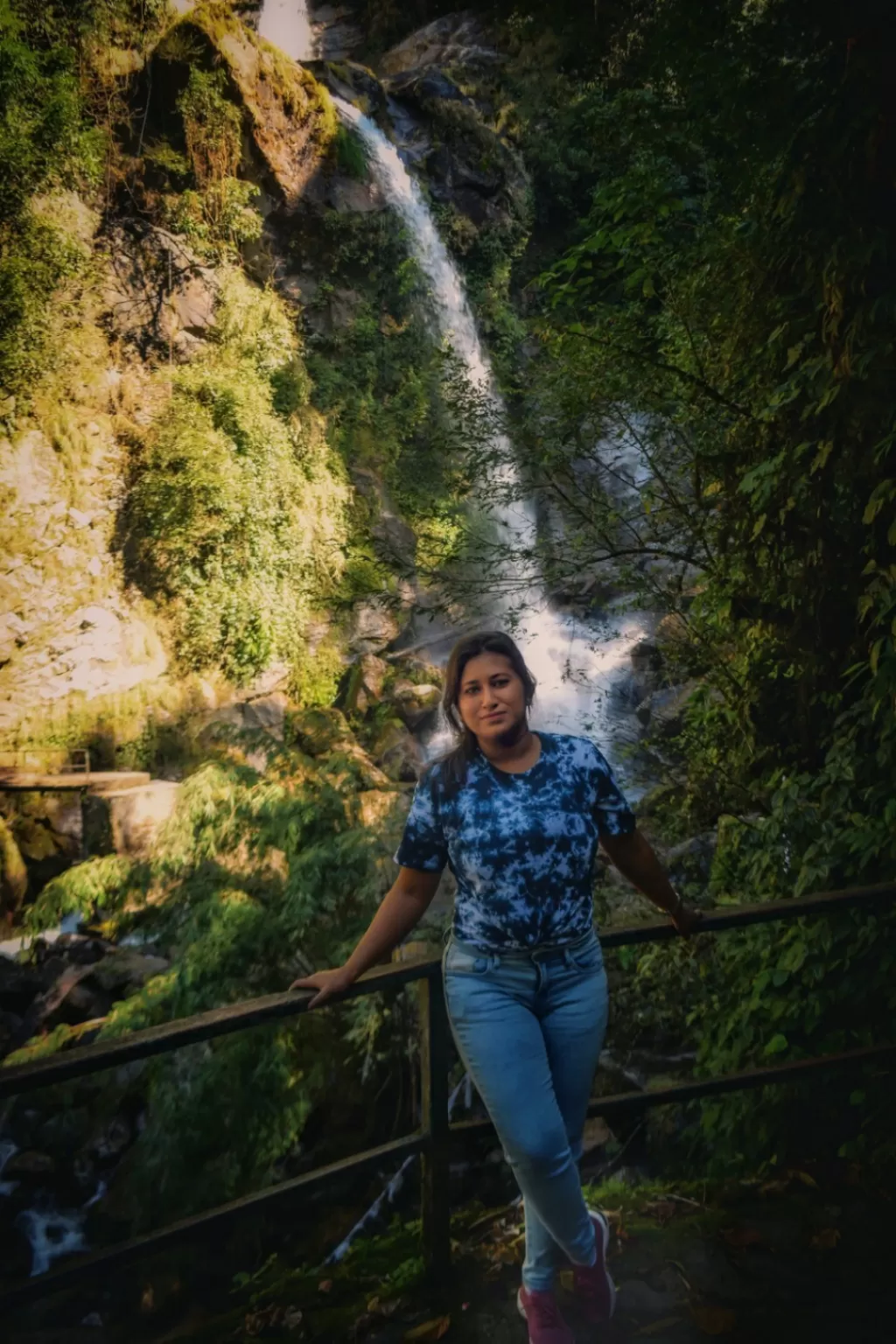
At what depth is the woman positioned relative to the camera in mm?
1591

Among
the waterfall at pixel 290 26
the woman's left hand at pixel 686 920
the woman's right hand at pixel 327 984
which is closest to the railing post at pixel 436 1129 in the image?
the woman's right hand at pixel 327 984

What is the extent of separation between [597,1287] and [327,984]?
0.91 metres

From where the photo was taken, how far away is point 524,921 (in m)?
1.59

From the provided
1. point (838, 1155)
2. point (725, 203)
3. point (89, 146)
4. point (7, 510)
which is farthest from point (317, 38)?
point (838, 1155)

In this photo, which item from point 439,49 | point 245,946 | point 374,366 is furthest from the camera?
point 439,49

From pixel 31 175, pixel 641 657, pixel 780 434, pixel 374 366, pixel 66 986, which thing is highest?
pixel 31 175

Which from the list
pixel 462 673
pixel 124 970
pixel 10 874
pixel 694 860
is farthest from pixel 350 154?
pixel 462 673

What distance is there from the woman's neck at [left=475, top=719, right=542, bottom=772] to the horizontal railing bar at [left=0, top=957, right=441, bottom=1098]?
2.05 feet

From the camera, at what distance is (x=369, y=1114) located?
4734 mm

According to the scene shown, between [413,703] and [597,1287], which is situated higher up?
[413,703]

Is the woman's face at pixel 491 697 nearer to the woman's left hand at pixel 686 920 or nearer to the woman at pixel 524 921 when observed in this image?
the woman at pixel 524 921

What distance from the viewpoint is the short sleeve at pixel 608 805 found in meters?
1.73

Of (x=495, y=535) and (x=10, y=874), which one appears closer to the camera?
(x=10, y=874)

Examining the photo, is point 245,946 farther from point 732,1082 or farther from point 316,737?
point 316,737
